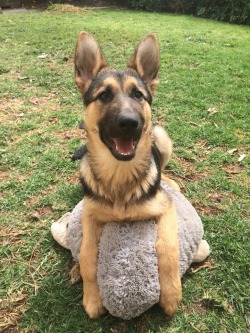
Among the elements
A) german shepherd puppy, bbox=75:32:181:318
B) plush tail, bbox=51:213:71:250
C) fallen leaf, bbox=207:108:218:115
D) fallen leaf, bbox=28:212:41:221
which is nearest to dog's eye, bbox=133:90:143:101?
german shepherd puppy, bbox=75:32:181:318

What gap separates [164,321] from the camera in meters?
2.90

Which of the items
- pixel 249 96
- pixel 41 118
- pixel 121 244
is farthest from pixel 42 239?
pixel 249 96

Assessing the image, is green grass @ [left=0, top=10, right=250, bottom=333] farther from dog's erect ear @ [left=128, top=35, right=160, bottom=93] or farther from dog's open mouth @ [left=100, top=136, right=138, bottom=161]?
dog's erect ear @ [left=128, top=35, right=160, bottom=93]

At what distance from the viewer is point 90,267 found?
10.0 feet

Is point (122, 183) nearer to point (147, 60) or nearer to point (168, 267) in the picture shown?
point (168, 267)

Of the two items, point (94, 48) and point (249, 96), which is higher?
point (94, 48)

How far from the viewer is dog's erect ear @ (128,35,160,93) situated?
352 centimetres

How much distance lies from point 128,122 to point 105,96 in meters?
0.61

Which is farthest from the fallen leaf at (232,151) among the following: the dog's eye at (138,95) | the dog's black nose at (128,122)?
the dog's black nose at (128,122)

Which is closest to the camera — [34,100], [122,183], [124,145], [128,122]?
[128,122]

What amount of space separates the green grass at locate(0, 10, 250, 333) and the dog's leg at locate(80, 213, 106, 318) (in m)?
0.11

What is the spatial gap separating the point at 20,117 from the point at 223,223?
4.02 m

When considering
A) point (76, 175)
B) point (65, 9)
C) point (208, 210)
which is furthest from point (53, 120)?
point (65, 9)

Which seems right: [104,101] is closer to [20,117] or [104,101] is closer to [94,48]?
[94,48]
